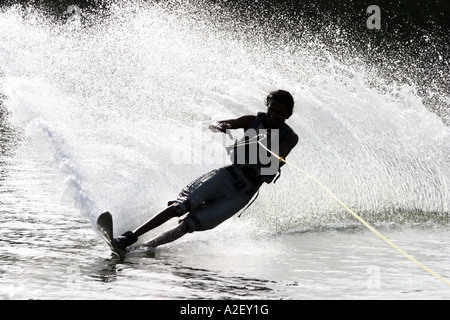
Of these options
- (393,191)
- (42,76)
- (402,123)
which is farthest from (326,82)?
(42,76)

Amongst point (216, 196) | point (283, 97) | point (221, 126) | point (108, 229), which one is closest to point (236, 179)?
point (216, 196)

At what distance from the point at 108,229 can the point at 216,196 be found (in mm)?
1028

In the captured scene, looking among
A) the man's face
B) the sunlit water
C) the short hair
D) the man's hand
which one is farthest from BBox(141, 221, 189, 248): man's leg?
the short hair

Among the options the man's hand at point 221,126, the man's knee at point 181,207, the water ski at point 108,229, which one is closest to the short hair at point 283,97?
the man's hand at point 221,126

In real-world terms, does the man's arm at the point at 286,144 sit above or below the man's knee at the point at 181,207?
above

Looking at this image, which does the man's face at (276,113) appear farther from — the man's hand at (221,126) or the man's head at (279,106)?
the man's hand at (221,126)

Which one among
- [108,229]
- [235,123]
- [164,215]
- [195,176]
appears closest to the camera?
[108,229]

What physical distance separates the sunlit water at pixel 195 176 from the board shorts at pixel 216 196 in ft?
1.18

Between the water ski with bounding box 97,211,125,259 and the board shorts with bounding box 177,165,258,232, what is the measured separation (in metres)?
0.65

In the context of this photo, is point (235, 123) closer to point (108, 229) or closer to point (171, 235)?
point (171, 235)

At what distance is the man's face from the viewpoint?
6543 millimetres

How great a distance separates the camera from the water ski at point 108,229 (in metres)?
6.20

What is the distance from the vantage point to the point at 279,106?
6.54 m
